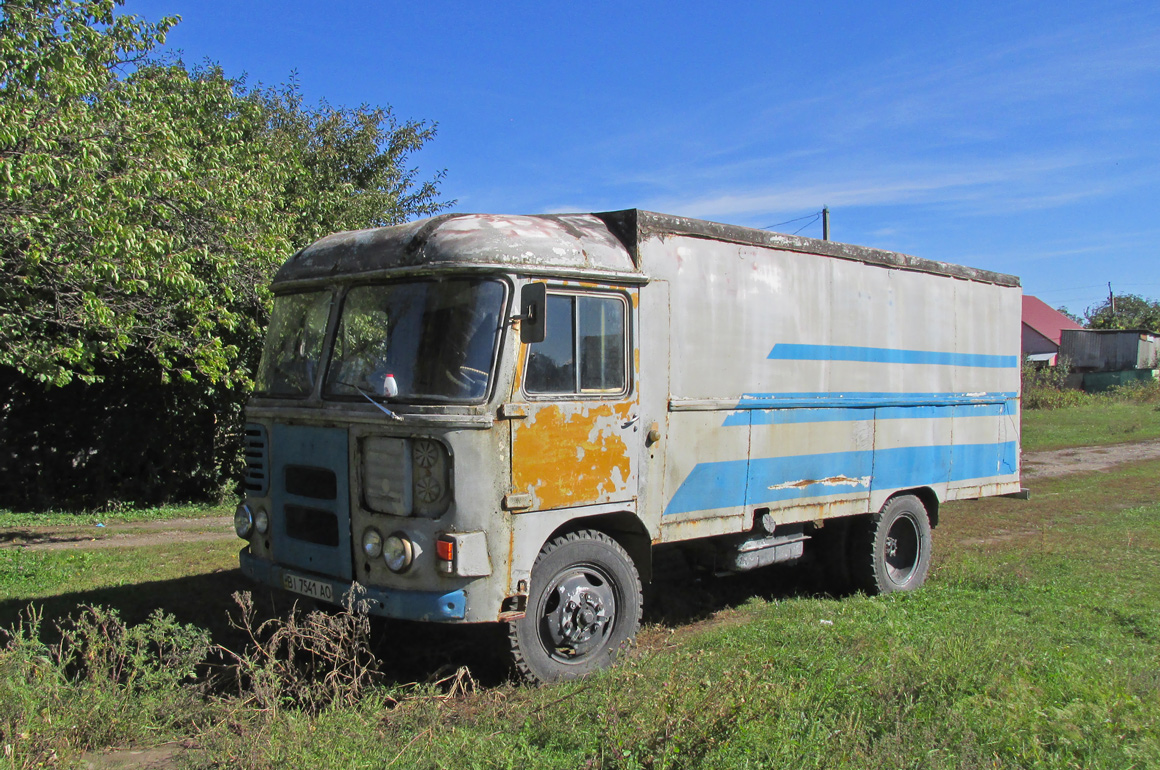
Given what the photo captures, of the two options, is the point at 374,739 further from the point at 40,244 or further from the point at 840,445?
the point at 40,244

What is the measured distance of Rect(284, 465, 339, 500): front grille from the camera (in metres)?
5.35

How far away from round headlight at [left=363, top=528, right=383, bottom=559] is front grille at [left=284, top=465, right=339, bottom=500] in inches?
13.5

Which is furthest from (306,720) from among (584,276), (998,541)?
(998,541)

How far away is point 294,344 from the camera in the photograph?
5895 millimetres

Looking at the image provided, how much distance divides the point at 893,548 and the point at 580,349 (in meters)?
4.27

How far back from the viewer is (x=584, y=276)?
5.41m

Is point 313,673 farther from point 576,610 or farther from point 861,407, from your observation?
point 861,407

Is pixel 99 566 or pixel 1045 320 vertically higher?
pixel 1045 320

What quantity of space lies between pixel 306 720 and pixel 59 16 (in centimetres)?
897

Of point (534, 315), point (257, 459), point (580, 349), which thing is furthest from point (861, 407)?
point (257, 459)

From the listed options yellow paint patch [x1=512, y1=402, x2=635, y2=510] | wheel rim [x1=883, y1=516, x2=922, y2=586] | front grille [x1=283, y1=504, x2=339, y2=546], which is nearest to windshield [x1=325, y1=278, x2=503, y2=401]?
yellow paint patch [x1=512, y1=402, x2=635, y2=510]

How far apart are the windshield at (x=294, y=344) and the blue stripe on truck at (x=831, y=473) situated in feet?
8.08

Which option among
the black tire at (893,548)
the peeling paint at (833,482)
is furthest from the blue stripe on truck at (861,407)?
the black tire at (893,548)

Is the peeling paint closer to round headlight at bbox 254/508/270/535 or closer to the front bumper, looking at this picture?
the front bumper
